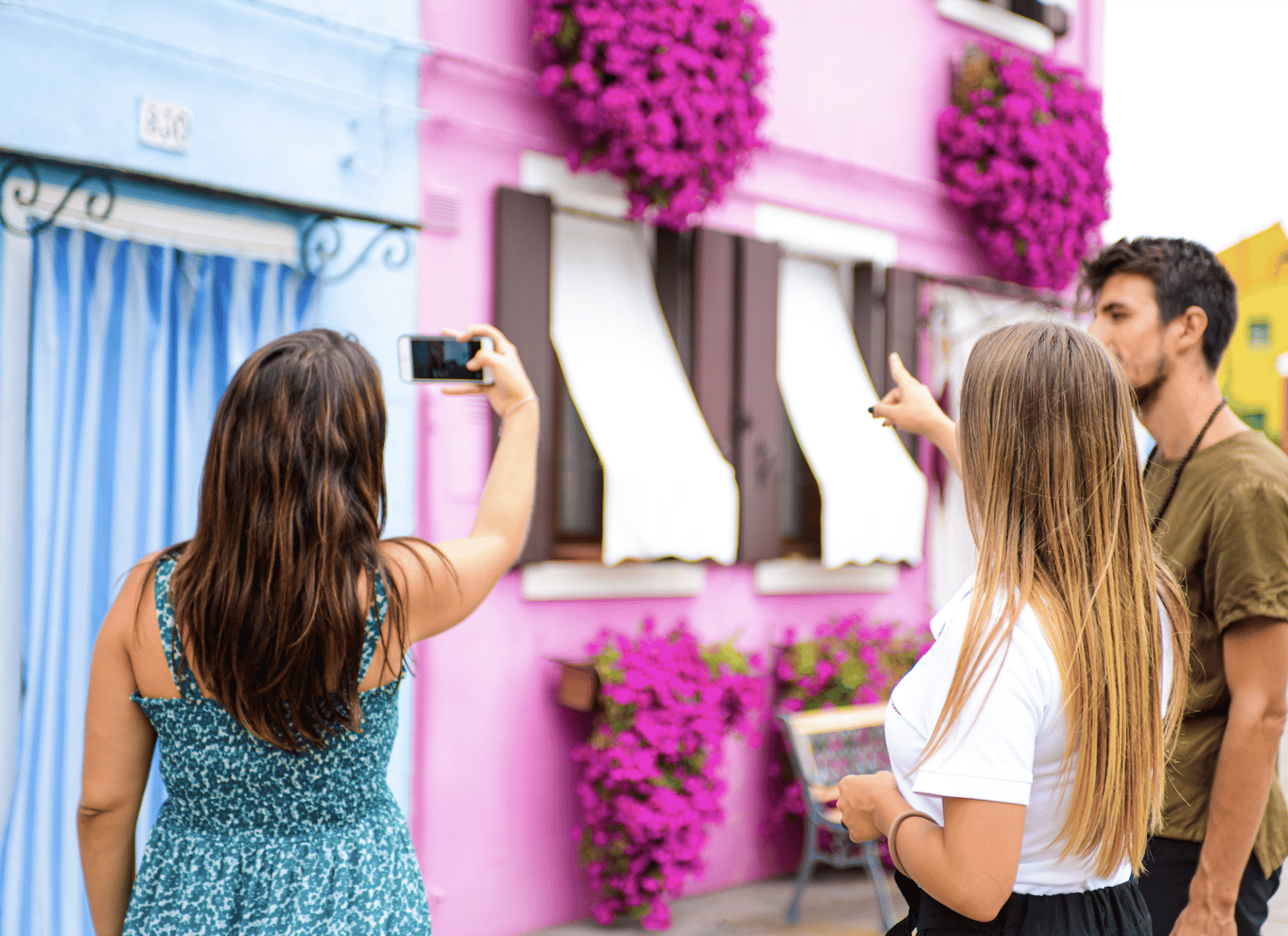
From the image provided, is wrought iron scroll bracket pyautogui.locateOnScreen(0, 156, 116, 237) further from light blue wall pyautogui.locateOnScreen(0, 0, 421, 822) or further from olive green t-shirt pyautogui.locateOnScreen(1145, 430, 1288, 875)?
olive green t-shirt pyautogui.locateOnScreen(1145, 430, 1288, 875)

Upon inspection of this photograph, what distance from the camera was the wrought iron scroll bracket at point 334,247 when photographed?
3949 millimetres

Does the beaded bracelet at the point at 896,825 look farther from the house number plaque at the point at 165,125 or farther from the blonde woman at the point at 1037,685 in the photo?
the house number plaque at the point at 165,125

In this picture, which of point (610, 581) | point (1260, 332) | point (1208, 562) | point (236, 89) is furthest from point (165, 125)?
point (1260, 332)

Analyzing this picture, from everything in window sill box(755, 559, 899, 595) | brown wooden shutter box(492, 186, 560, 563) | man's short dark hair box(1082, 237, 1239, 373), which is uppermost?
brown wooden shutter box(492, 186, 560, 563)

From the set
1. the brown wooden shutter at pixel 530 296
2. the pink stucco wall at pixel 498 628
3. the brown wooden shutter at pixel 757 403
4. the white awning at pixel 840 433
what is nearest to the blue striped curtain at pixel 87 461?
the pink stucco wall at pixel 498 628

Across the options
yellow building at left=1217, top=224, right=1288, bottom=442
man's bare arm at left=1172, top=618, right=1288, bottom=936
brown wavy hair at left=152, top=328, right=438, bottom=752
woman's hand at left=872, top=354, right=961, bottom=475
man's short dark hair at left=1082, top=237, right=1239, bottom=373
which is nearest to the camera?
brown wavy hair at left=152, top=328, right=438, bottom=752

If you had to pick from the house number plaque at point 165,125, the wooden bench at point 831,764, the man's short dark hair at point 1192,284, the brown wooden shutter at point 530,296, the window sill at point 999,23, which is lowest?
the wooden bench at point 831,764

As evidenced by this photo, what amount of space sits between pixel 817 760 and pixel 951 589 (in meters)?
1.88

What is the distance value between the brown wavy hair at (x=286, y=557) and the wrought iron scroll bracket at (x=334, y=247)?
7.69 ft

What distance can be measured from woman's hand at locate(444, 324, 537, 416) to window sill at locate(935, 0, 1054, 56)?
5340 millimetres

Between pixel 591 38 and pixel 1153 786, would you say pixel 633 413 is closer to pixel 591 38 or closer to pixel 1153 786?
pixel 591 38

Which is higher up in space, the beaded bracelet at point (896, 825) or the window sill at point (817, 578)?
the window sill at point (817, 578)

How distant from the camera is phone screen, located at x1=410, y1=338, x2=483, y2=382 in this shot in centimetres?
222

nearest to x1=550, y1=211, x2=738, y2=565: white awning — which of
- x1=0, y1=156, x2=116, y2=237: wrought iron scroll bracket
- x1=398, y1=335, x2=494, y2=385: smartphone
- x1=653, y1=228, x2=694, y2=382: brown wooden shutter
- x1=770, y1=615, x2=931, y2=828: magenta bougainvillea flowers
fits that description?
x1=653, y1=228, x2=694, y2=382: brown wooden shutter
